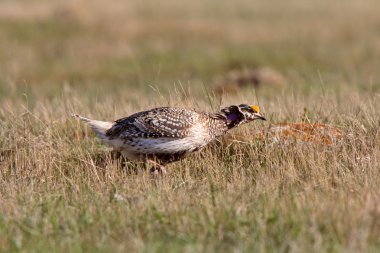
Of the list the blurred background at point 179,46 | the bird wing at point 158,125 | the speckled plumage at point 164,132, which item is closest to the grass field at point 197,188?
the speckled plumage at point 164,132

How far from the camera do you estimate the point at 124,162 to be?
8.43 meters

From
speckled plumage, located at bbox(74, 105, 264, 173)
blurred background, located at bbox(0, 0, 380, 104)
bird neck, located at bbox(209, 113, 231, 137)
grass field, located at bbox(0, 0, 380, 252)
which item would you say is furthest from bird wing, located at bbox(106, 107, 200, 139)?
blurred background, located at bbox(0, 0, 380, 104)

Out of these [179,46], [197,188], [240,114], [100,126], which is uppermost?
[240,114]

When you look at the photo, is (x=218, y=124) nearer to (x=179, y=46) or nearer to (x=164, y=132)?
(x=164, y=132)

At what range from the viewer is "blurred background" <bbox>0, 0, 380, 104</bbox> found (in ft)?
61.9

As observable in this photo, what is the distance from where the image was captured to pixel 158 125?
7.83 m

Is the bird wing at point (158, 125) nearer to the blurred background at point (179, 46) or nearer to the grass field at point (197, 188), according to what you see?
the grass field at point (197, 188)

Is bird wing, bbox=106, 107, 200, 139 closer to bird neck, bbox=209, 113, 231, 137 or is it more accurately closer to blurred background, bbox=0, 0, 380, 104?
bird neck, bbox=209, 113, 231, 137

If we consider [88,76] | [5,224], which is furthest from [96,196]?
[88,76]

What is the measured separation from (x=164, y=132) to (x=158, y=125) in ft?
0.34

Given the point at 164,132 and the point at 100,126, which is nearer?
the point at 164,132

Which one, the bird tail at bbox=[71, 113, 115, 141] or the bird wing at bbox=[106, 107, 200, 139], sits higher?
the bird wing at bbox=[106, 107, 200, 139]

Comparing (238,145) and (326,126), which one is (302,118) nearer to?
(326,126)

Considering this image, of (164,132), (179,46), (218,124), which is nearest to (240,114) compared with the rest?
(218,124)
